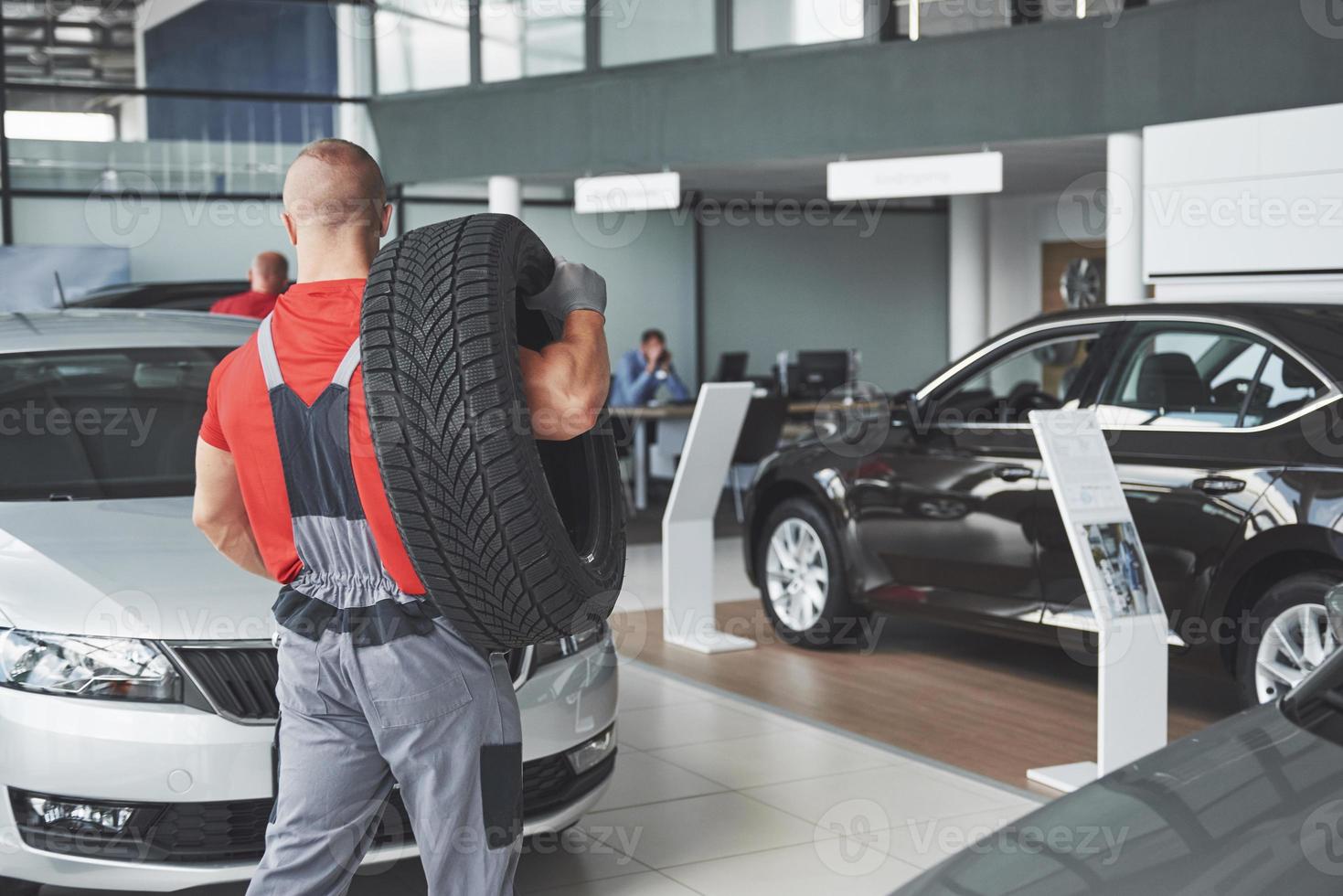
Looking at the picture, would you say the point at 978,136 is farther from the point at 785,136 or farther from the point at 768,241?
the point at 768,241

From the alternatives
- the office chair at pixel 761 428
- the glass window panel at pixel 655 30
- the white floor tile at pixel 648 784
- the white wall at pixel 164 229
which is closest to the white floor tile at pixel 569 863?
the white floor tile at pixel 648 784

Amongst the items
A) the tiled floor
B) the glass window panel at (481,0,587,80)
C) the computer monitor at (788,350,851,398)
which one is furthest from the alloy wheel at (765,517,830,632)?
the glass window panel at (481,0,587,80)

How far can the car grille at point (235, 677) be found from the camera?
3.46 m

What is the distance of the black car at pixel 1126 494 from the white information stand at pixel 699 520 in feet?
0.78

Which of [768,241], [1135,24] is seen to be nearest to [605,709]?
[1135,24]

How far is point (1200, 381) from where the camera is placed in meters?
5.82

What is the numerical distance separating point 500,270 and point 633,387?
37.6 ft

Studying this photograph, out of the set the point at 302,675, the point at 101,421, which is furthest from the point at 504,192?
the point at 302,675

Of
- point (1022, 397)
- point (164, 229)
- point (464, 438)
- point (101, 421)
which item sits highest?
point (164, 229)

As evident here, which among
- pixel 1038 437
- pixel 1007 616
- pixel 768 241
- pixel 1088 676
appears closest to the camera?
pixel 1038 437

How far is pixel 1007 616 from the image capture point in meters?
6.28

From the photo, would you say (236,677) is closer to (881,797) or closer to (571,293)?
(571,293)

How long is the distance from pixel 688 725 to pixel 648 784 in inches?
32.8

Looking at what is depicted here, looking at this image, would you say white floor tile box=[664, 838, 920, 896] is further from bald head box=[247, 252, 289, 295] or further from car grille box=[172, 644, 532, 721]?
bald head box=[247, 252, 289, 295]
